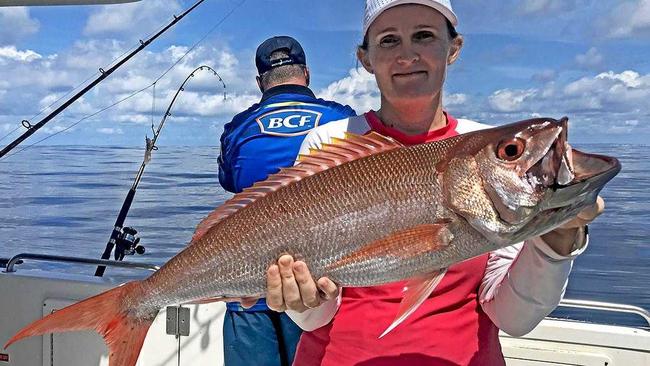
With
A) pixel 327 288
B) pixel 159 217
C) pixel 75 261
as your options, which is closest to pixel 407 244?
pixel 327 288

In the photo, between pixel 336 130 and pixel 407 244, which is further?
pixel 336 130

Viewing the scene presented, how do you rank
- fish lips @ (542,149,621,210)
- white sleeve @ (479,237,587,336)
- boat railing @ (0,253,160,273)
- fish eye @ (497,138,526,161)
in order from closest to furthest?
fish lips @ (542,149,621,210), fish eye @ (497,138,526,161), white sleeve @ (479,237,587,336), boat railing @ (0,253,160,273)

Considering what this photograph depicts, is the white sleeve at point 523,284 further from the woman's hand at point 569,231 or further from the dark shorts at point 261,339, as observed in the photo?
the dark shorts at point 261,339

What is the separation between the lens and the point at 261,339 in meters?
3.24

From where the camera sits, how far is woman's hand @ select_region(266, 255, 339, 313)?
1699 millimetres

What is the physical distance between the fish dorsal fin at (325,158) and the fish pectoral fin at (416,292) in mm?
339

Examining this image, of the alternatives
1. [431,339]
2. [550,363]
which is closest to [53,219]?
[550,363]

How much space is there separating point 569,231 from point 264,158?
1.82m

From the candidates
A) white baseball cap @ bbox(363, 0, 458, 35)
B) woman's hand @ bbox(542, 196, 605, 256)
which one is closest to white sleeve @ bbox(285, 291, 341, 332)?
woman's hand @ bbox(542, 196, 605, 256)

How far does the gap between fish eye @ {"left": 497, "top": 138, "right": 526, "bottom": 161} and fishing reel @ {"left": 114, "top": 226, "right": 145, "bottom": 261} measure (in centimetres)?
341

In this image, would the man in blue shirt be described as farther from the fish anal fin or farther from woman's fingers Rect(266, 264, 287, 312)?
the fish anal fin

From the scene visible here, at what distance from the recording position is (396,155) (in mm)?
1685

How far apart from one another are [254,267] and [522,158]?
0.73 m

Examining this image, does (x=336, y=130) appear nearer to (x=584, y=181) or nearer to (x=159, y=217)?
(x=584, y=181)
